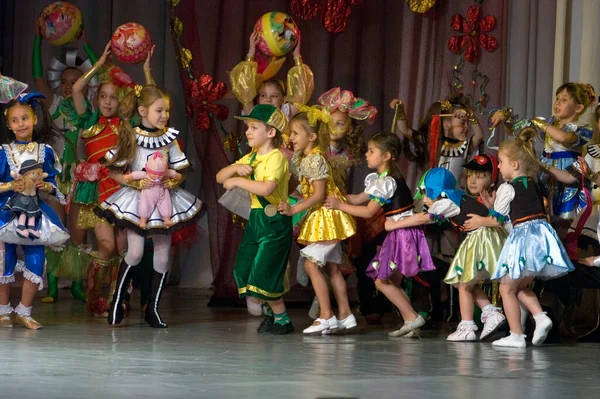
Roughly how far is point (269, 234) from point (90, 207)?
172 centimetres

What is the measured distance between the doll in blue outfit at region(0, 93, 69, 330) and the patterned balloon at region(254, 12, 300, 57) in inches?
63.0

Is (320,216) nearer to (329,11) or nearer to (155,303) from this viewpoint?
(155,303)

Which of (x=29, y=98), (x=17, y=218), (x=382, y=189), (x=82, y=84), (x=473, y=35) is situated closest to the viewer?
(x=17, y=218)

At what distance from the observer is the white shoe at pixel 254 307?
273 inches

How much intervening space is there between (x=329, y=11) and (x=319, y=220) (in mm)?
2474

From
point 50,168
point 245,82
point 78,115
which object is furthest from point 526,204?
point 78,115

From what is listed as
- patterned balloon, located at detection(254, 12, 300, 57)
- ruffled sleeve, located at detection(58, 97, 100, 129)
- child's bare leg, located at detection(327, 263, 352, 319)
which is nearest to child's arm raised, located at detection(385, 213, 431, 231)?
child's bare leg, located at detection(327, 263, 352, 319)

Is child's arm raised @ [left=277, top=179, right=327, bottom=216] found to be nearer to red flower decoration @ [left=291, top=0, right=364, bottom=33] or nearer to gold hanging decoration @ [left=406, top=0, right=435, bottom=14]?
gold hanging decoration @ [left=406, top=0, right=435, bottom=14]

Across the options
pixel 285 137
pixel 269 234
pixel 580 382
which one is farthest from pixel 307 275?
pixel 580 382

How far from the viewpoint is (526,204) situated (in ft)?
18.4

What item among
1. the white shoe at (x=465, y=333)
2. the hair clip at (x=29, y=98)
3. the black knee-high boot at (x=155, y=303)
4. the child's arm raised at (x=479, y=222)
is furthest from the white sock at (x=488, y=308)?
the hair clip at (x=29, y=98)

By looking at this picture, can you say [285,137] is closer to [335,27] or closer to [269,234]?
[269,234]

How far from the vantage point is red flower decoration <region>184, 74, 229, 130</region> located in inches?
292

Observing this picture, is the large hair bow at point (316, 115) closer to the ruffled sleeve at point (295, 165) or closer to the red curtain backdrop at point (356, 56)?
the ruffled sleeve at point (295, 165)
